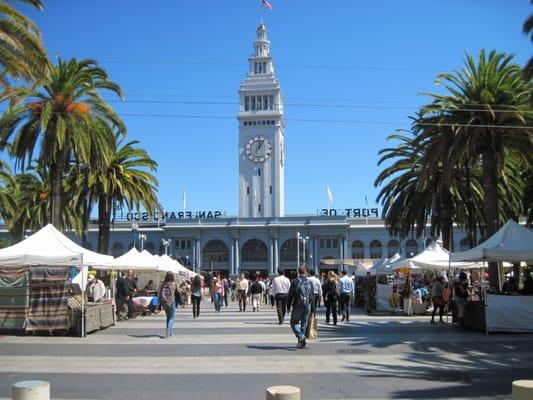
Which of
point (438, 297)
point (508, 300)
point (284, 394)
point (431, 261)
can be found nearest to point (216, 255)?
point (431, 261)

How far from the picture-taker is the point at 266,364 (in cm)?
1138

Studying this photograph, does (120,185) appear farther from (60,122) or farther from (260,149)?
(260,149)

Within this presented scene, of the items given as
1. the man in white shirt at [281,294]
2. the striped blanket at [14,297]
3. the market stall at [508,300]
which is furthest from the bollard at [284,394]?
the man in white shirt at [281,294]

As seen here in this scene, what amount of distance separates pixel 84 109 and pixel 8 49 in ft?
26.2

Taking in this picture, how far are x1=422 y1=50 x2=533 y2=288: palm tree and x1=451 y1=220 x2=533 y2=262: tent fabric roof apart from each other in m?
4.34

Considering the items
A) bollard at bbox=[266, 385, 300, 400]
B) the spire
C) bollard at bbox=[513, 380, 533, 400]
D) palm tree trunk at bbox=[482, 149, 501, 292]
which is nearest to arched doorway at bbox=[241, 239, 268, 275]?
the spire

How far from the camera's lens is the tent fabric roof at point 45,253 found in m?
16.7

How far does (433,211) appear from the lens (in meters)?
32.8

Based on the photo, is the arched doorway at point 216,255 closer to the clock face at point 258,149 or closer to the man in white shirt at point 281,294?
the clock face at point 258,149

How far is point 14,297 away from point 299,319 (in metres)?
8.77

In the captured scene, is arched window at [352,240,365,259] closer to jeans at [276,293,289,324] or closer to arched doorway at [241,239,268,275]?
arched doorway at [241,239,268,275]

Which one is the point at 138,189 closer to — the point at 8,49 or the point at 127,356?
the point at 8,49

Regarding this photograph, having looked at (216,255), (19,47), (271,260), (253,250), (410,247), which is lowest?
(271,260)

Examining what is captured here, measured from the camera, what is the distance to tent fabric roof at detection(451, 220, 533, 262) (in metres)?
17.0
